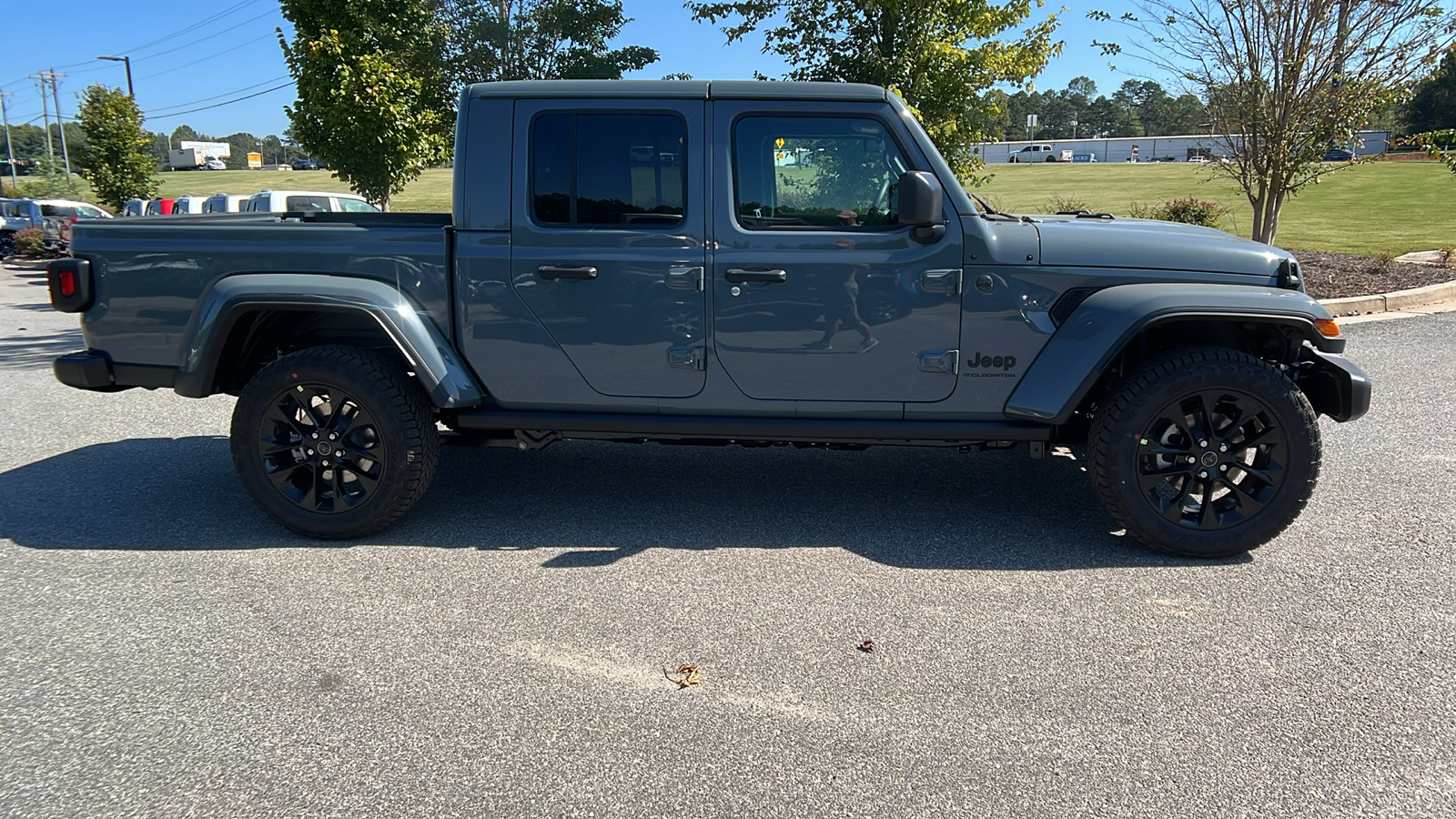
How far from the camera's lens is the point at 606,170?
14.0 ft

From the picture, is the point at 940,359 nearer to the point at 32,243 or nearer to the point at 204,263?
the point at 204,263

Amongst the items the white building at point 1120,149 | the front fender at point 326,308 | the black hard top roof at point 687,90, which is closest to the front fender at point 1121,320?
the black hard top roof at point 687,90

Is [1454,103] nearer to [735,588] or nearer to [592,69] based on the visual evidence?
[592,69]

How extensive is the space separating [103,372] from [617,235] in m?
2.52

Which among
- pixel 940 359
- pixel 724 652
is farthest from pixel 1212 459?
pixel 724 652

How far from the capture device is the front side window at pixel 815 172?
13.5ft

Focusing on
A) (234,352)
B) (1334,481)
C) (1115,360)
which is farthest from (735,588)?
(1334,481)

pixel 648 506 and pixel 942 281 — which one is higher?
pixel 942 281

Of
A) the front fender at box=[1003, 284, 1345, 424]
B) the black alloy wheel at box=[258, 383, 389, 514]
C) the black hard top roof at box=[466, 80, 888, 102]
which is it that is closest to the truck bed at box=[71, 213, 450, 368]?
the black alloy wheel at box=[258, 383, 389, 514]

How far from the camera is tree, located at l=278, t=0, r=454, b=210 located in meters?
11.0

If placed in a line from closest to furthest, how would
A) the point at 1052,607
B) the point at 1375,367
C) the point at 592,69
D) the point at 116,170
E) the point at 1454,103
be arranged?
the point at 1052,607 → the point at 1375,367 → the point at 592,69 → the point at 116,170 → the point at 1454,103

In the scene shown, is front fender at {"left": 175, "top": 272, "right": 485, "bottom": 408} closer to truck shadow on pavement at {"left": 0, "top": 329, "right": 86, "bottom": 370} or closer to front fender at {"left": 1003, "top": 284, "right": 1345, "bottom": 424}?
front fender at {"left": 1003, "top": 284, "right": 1345, "bottom": 424}

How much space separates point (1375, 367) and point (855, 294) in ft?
19.4

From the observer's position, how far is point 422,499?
4988 millimetres
